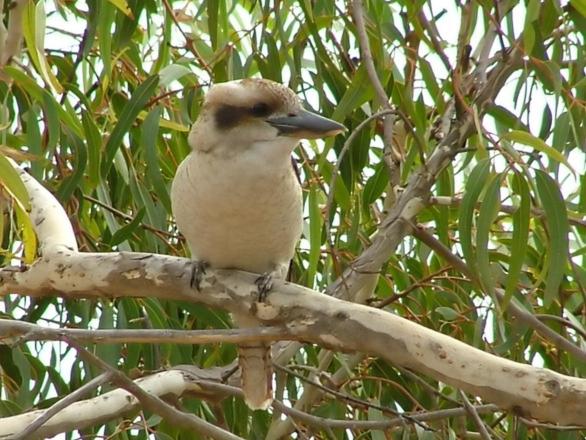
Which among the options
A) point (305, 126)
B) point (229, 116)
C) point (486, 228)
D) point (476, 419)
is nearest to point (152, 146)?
point (229, 116)

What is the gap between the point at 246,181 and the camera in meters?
2.18

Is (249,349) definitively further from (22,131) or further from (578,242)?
(578,242)

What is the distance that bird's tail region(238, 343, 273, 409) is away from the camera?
7.39ft

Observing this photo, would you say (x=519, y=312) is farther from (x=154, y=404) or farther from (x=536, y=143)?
(x=154, y=404)

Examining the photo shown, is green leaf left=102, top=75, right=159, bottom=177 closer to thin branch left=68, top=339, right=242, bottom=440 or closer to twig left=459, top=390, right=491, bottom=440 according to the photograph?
thin branch left=68, top=339, right=242, bottom=440

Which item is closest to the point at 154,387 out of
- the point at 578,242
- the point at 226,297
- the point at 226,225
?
the point at 226,297

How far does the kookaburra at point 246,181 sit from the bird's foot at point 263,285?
0.17m

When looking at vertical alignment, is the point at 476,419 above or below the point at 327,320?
below

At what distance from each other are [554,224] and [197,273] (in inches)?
22.2

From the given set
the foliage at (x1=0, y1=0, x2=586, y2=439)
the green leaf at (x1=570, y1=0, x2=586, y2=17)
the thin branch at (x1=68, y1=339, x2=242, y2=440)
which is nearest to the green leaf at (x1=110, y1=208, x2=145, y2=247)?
the foliage at (x1=0, y1=0, x2=586, y2=439)

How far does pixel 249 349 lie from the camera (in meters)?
2.27

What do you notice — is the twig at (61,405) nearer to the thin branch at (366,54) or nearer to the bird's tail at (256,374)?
the bird's tail at (256,374)

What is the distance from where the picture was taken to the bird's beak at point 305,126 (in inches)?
84.1

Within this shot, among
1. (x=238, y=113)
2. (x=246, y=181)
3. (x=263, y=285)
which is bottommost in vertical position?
(x=263, y=285)
